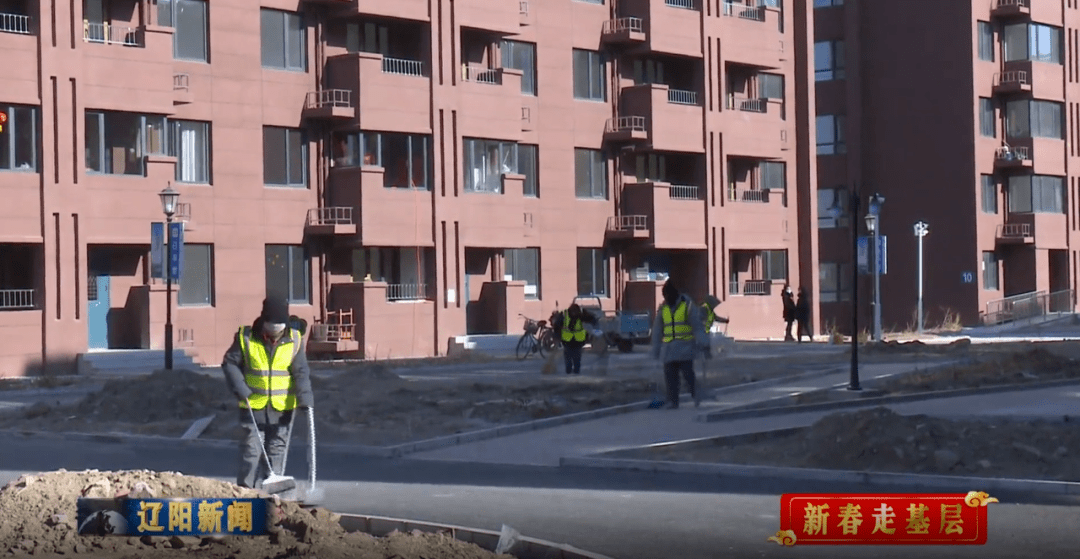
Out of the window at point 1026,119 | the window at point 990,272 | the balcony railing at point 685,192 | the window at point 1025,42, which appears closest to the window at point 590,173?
the balcony railing at point 685,192

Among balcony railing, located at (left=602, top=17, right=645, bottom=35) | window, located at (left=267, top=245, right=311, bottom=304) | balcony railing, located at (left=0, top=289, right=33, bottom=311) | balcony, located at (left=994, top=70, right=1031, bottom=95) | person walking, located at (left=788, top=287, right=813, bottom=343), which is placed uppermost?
balcony railing, located at (left=602, top=17, right=645, bottom=35)

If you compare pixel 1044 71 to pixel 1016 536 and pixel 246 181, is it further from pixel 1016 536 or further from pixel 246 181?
pixel 1016 536

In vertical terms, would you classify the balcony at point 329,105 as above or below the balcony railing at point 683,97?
below

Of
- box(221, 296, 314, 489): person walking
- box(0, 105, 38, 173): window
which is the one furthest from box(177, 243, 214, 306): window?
box(221, 296, 314, 489): person walking

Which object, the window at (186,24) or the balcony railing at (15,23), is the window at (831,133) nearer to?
the window at (186,24)

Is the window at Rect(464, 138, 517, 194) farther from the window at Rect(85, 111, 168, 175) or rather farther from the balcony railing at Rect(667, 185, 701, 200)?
the window at Rect(85, 111, 168, 175)

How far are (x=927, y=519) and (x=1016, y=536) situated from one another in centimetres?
230

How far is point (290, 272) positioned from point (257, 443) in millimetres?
31814

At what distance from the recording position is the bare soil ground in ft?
49.0

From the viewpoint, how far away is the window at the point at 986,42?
64.4m

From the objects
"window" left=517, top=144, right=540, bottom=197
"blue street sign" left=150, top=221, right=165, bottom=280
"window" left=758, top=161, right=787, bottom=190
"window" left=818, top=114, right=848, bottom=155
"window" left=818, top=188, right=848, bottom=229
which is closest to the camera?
"blue street sign" left=150, top=221, right=165, bottom=280

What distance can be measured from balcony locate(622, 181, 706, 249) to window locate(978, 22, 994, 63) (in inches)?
683

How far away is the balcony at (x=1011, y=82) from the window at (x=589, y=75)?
68.1ft

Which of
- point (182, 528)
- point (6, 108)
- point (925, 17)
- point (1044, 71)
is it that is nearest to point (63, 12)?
point (6, 108)
